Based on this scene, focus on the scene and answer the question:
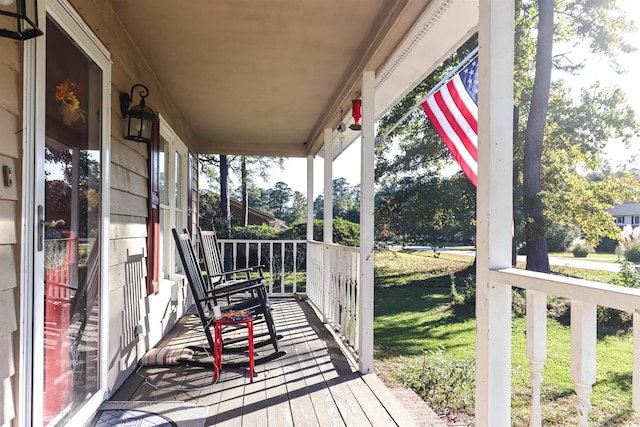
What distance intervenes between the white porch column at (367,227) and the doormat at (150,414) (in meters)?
1.19

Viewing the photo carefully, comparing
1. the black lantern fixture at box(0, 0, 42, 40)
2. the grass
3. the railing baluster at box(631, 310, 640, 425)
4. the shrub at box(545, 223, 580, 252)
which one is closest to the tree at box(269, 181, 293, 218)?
the grass

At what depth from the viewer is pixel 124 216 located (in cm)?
286

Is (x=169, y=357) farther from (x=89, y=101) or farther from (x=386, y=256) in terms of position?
(x=386, y=256)

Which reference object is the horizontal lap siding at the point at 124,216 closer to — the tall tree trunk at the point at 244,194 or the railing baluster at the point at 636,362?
the railing baluster at the point at 636,362

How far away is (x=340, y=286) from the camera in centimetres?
410

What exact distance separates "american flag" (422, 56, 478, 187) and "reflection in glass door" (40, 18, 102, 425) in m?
2.11

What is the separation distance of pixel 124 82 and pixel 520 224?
8.97 m

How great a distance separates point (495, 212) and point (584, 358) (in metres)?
0.56

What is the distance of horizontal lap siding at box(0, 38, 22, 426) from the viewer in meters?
1.46

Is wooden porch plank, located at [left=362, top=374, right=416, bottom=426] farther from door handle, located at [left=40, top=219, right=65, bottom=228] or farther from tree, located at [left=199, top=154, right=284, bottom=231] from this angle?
tree, located at [left=199, top=154, right=284, bottom=231]

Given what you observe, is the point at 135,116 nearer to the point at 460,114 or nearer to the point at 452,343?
the point at 460,114

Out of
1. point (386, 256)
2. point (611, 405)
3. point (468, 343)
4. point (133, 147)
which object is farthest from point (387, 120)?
point (133, 147)

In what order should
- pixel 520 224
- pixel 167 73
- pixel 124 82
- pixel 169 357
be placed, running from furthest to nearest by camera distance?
pixel 520 224 < pixel 167 73 < pixel 169 357 < pixel 124 82

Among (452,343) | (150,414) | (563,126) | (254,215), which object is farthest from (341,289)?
(254,215)
